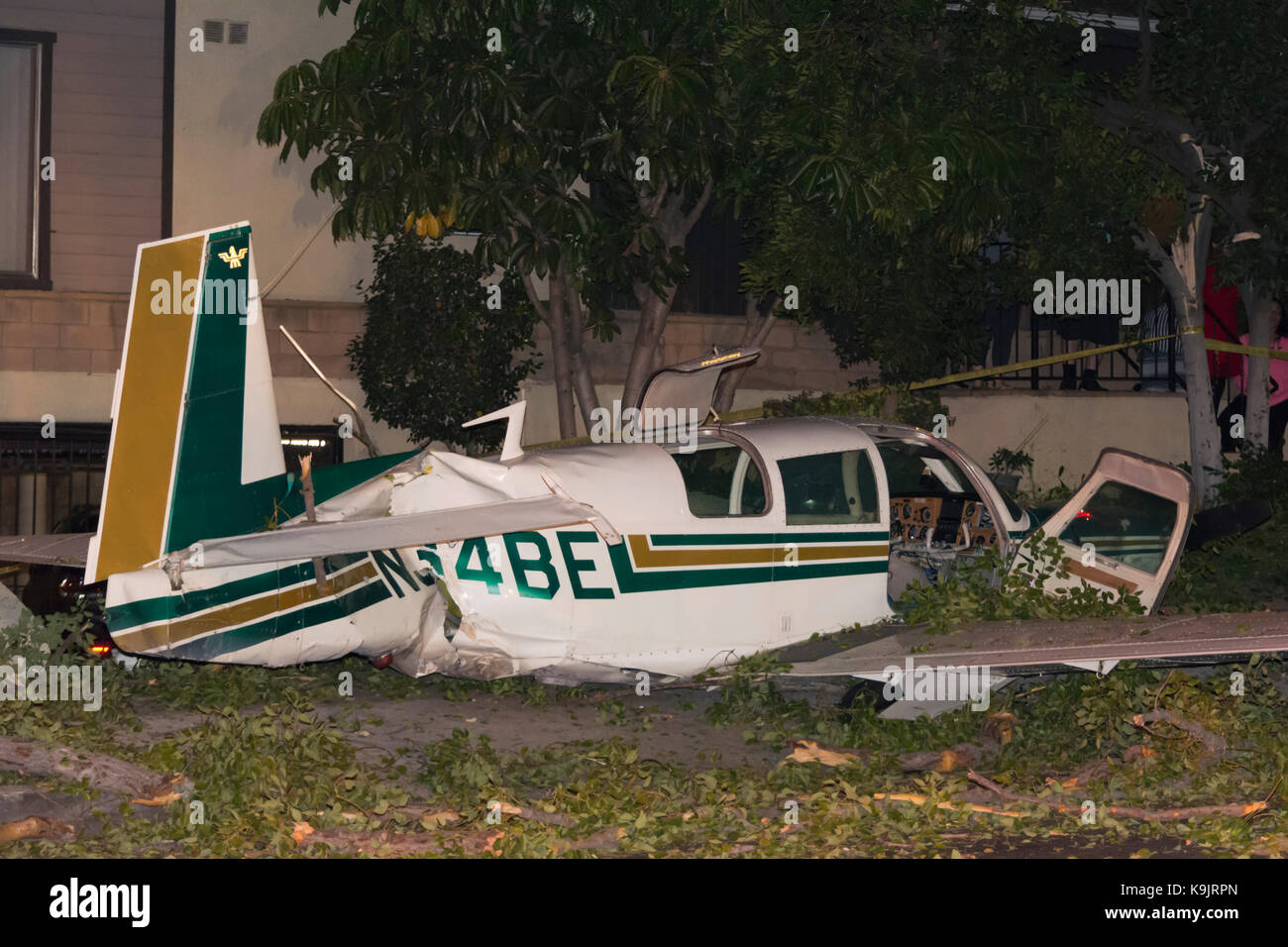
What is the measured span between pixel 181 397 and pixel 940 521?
7.11 metres

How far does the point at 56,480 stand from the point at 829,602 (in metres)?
10.7

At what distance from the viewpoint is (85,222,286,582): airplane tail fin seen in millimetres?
7543

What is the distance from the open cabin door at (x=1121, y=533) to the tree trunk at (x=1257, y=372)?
21.0ft

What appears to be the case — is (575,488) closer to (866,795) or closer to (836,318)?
(866,795)

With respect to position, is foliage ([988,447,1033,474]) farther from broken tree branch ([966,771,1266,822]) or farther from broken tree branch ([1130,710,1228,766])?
Result: broken tree branch ([966,771,1266,822])

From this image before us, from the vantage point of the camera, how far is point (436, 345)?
15.8 metres

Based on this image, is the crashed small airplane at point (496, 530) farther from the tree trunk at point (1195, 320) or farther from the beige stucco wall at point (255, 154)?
the beige stucco wall at point (255, 154)

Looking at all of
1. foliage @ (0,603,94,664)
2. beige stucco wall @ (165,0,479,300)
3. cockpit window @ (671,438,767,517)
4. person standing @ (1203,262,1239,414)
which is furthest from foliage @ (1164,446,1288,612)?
beige stucco wall @ (165,0,479,300)

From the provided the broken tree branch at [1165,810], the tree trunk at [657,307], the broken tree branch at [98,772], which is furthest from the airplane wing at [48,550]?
the tree trunk at [657,307]

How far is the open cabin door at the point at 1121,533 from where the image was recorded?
31.7 feet

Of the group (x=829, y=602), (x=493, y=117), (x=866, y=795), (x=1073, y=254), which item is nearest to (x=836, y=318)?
(x=1073, y=254)

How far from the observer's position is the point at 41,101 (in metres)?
16.8

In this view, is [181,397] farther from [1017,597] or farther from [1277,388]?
[1277,388]

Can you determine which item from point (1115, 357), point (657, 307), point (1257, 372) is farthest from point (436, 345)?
point (1115, 357)
